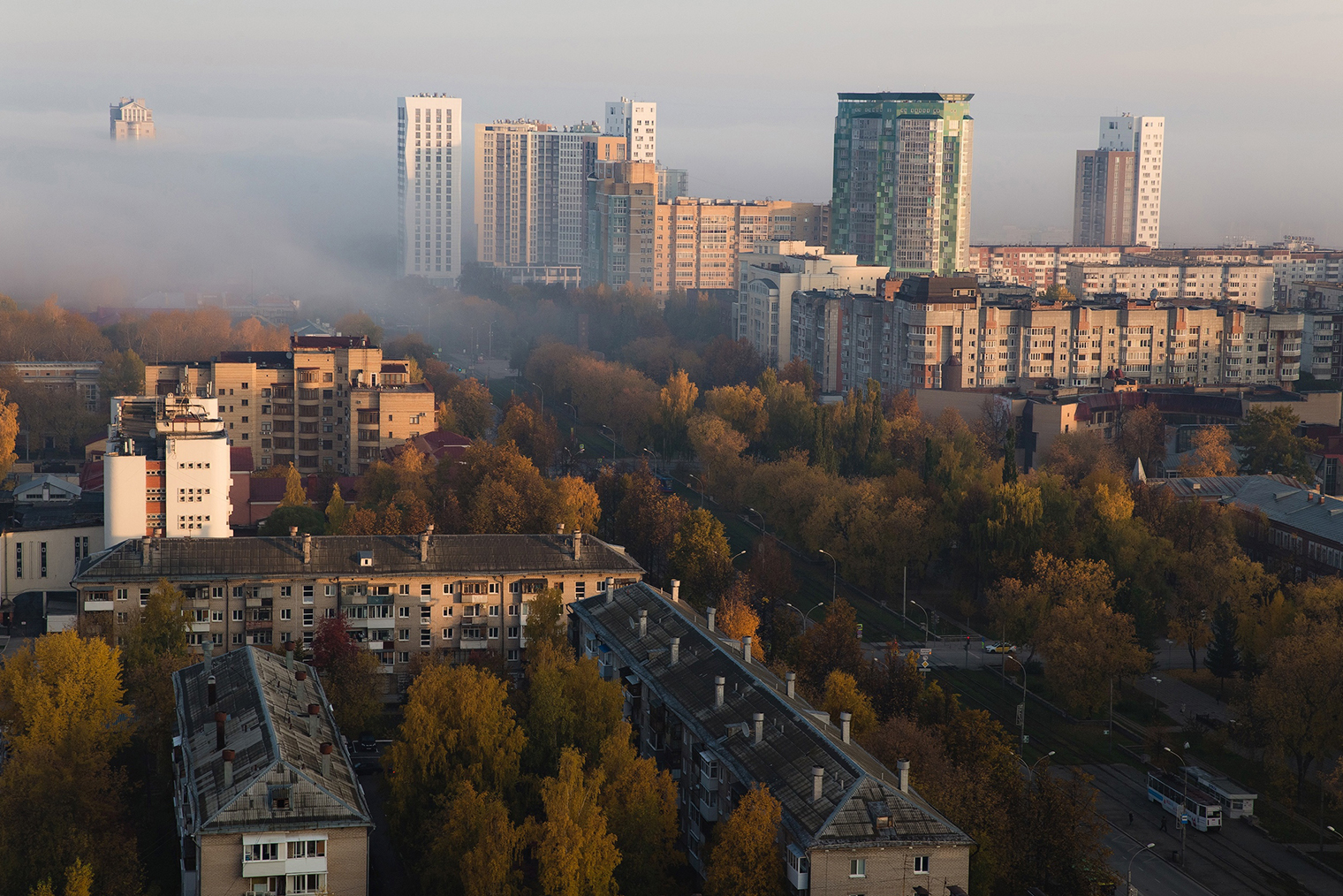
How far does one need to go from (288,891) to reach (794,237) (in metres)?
148

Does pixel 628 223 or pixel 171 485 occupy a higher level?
pixel 628 223

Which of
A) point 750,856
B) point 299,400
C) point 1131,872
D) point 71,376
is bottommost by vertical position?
point 1131,872

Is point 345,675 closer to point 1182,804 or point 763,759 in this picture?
point 763,759

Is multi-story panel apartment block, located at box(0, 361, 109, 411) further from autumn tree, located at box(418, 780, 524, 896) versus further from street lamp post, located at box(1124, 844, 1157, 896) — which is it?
street lamp post, located at box(1124, 844, 1157, 896)

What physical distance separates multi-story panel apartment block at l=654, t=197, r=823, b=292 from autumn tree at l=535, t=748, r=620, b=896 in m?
146

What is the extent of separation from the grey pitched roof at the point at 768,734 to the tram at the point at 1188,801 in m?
11.0

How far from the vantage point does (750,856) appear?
3284 centimetres

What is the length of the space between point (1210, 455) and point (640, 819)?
5450 centimetres

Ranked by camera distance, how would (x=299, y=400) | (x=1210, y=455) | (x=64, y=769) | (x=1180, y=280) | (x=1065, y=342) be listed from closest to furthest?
1. (x=64, y=769)
2. (x=1210, y=455)
3. (x=299, y=400)
4. (x=1065, y=342)
5. (x=1180, y=280)

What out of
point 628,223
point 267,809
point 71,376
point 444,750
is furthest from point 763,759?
point 628,223

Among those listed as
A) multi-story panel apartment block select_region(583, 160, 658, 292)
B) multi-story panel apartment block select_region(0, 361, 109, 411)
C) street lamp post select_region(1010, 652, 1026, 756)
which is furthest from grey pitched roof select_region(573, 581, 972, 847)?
multi-story panel apartment block select_region(583, 160, 658, 292)

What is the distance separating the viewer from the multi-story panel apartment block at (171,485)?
197 ft

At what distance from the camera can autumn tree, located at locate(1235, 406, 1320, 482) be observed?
272 ft

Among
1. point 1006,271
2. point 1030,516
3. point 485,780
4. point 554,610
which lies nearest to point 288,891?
point 485,780
